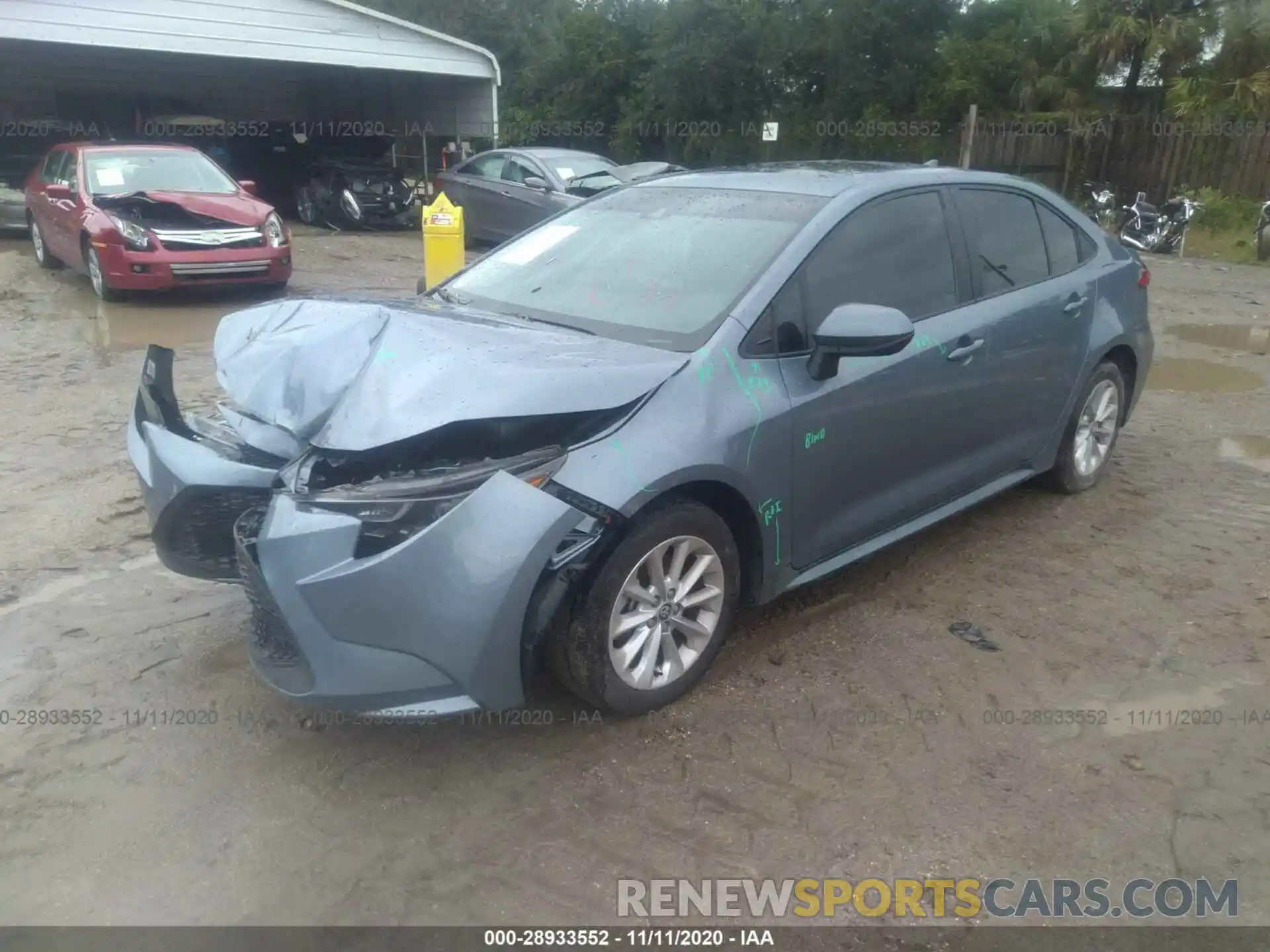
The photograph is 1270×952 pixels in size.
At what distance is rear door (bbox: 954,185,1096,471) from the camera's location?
4328mm

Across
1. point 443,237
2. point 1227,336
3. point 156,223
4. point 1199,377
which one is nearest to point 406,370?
point 443,237

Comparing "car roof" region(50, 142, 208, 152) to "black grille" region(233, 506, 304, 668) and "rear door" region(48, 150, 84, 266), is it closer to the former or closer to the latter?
"rear door" region(48, 150, 84, 266)

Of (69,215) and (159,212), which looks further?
(69,215)

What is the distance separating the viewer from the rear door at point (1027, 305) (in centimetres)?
433

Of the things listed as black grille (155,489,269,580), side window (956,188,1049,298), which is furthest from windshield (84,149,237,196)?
side window (956,188,1049,298)

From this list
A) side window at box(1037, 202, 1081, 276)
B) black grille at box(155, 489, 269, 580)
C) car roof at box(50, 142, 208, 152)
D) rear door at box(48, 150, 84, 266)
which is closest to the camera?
black grille at box(155, 489, 269, 580)

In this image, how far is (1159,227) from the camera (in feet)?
50.8

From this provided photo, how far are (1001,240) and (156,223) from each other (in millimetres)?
8348

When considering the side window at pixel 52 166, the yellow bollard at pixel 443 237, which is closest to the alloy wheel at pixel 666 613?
the yellow bollard at pixel 443 237

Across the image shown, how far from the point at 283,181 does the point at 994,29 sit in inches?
610

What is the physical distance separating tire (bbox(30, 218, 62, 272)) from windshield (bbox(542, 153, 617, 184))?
6.00m

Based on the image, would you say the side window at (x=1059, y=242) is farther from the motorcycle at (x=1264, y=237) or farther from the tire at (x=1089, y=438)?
the motorcycle at (x=1264, y=237)

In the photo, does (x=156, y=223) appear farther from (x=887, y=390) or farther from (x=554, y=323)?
(x=887, y=390)

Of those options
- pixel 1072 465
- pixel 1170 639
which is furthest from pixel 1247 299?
pixel 1170 639
